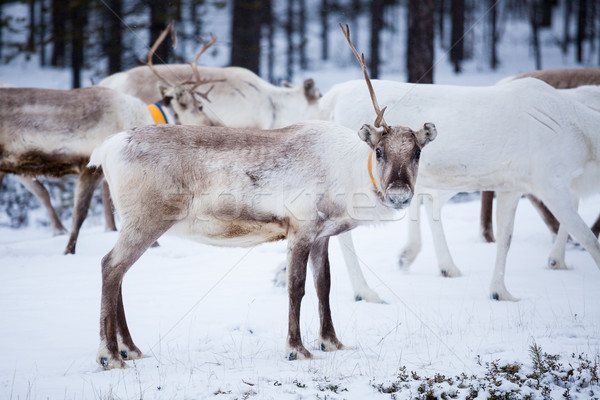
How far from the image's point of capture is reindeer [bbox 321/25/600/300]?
561 centimetres

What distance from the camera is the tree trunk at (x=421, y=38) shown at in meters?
10.9

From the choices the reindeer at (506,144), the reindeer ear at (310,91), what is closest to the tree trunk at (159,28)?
the reindeer ear at (310,91)

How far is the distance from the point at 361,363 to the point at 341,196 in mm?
1140

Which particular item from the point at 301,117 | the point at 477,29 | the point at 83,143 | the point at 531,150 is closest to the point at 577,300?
the point at 531,150

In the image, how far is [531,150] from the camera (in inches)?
224

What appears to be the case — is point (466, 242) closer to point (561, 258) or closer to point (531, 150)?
point (561, 258)

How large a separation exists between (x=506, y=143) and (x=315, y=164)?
7.19 feet

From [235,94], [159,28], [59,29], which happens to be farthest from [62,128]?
[59,29]

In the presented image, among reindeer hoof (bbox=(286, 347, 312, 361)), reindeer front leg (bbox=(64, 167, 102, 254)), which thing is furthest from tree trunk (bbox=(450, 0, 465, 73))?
reindeer hoof (bbox=(286, 347, 312, 361))

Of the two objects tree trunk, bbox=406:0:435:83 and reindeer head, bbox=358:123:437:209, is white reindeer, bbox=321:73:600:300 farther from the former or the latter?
tree trunk, bbox=406:0:435:83

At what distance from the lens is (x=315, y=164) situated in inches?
177

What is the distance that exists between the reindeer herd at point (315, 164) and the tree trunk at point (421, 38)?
2265 mm

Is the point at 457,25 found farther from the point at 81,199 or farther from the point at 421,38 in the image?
the point at 81,199

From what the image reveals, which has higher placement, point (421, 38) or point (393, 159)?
point (421, 38)
